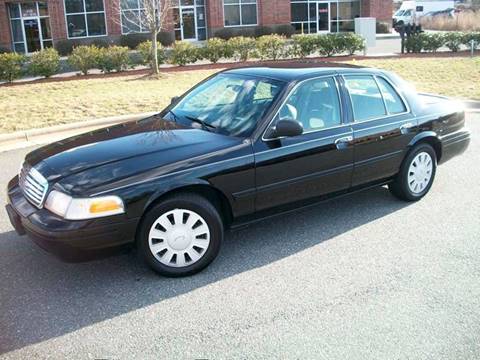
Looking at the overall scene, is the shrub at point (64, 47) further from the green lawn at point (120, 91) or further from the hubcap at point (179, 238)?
the hubcap at point (179, 238)

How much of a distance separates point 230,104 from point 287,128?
739mm

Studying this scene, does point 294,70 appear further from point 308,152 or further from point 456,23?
point 456,23

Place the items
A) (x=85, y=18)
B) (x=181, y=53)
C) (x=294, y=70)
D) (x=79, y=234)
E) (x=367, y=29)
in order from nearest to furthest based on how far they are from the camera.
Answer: (x=79, y=234)
(x=294, y=70)
(x=181, y=53)
(x=367, y=29)
(x=85, y=18)

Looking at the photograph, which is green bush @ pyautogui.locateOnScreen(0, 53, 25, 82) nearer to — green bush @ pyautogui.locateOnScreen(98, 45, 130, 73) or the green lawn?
the green lawn

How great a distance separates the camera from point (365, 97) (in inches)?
205

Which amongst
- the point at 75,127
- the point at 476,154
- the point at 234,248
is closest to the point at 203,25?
the point at 75,127

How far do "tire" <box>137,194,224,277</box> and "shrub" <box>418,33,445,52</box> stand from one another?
19633 millimetres

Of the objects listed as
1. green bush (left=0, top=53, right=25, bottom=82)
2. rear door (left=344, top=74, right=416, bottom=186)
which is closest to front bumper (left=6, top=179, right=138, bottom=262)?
rear door (left=344, top=74, right=416, bottom=186)

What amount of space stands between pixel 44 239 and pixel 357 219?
9.73ft

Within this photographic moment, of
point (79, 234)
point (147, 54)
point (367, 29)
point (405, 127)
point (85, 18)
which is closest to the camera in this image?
point (79, 234)

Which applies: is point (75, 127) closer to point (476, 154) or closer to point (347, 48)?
point (476, 154)

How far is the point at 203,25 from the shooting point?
110 ft

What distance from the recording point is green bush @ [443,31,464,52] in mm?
21047

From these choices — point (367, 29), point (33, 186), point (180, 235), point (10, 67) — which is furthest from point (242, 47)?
point (180, 235)
